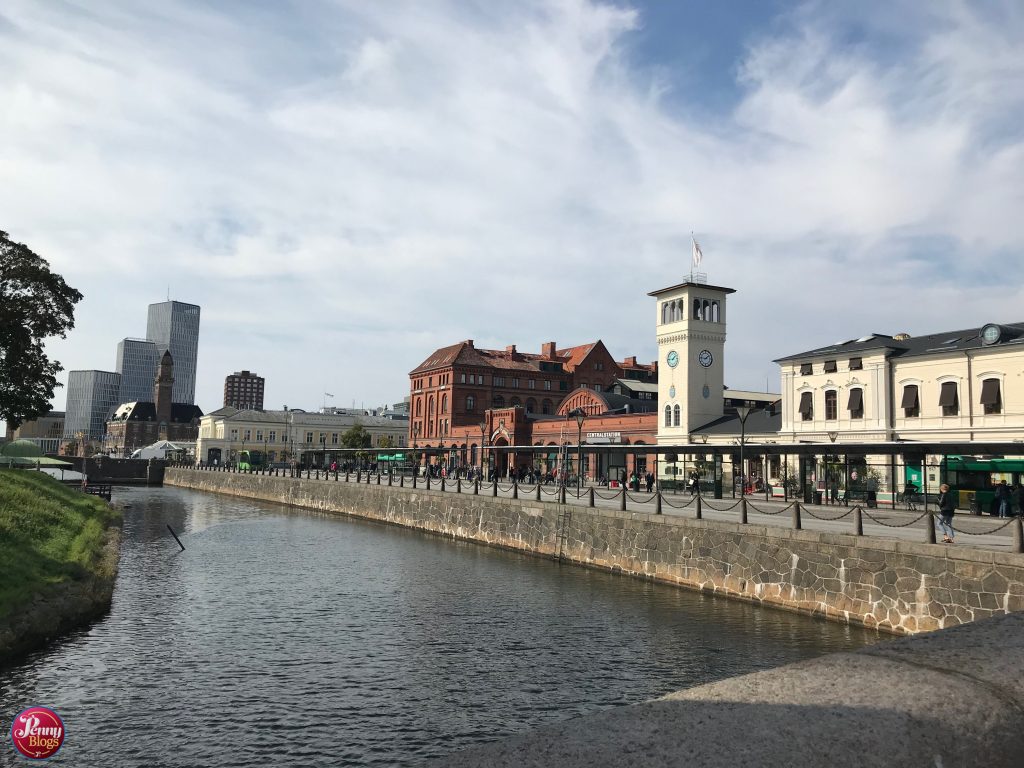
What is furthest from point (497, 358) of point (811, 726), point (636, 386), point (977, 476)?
point (811, 726)

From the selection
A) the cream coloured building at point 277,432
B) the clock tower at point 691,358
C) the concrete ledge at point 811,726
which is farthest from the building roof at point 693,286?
the cream coloured building at point 277,432

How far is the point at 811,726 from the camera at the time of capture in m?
3.92

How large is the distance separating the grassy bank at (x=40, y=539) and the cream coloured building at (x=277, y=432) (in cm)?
10467

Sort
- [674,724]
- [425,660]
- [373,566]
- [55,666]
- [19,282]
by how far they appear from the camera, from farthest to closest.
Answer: [19,282]
[373,566]
[425,660]
[55,666]
[674,724]

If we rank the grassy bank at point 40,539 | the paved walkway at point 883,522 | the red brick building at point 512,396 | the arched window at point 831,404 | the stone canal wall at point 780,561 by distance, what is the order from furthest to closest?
the red brick building at point 512,396 < the arched window at point 831,404 < the paved walkway at point 883,522 < the grassy bank at point 40,539 < the stone canal wall at point 780,561

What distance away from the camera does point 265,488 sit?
71375 mm

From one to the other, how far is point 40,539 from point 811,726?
26.5m

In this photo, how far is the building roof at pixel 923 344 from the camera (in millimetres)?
40875

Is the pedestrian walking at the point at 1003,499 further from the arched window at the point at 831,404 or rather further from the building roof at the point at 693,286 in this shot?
the building roof at the point at 693,286

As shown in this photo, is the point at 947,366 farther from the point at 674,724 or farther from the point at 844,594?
the point at 674,724

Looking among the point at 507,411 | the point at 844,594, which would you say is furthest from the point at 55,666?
the point at 507,411

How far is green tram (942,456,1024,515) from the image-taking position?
30.1 metres

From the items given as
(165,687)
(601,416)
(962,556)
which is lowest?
(165,687)

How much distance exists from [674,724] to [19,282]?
42.6 meters
